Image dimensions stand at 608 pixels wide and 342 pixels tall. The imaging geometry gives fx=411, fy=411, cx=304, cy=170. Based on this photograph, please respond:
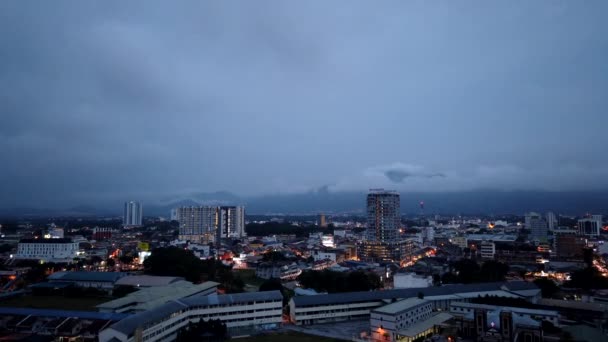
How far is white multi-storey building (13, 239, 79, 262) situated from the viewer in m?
38.4

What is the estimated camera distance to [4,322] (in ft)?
54.6

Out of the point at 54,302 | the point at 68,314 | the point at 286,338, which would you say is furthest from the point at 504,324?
the point at 54,302

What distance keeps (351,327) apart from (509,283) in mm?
9164

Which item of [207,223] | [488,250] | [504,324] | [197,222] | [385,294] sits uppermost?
[197,222]

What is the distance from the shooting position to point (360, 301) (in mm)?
18234

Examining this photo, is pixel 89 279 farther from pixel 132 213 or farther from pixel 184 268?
pixel 132 213

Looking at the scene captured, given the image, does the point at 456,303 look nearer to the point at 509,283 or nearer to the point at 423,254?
the point at 509,283

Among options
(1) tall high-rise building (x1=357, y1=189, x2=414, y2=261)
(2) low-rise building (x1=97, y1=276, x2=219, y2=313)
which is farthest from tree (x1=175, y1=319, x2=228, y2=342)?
(1) tall high-rise building (x1=357, y1=189, x2=414, y2=261)

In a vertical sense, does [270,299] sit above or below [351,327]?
above

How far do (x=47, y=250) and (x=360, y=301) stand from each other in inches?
1320

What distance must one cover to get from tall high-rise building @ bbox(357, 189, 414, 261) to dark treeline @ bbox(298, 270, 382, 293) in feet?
65.0

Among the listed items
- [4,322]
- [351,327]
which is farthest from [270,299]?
[4,322]

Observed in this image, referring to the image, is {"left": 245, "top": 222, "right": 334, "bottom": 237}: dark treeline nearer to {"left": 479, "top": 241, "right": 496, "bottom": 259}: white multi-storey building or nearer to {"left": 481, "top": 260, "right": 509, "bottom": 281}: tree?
{"left": 479, "top": 241, "right": 496, "bottom": 259}: white multi-storey building

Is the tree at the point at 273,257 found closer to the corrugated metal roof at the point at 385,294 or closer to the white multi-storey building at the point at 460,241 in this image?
the corrugated metal roof at the point at 385,294
